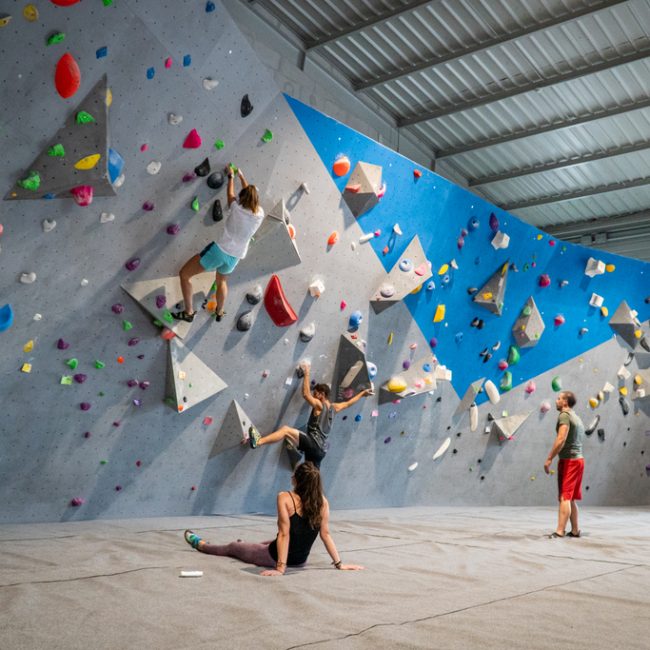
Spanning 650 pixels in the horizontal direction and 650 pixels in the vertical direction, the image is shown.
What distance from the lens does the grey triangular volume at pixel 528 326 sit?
8070 mm

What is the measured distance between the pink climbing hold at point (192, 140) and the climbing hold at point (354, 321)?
2176mm

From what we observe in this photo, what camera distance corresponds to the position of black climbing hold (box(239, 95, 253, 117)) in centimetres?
497

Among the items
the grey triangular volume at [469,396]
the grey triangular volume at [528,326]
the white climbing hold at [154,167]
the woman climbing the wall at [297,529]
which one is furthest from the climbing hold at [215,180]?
the grey triangular volume at [528,326]

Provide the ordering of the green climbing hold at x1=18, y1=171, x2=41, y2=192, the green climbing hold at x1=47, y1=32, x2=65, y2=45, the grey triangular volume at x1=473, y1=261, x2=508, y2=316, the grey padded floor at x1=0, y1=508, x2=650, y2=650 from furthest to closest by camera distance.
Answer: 1. the grey triangular volume at x1=473, y1=261, x2=508, y2=316
2. the green climbing hold at x1=18, y1=171, x2=41, y2=192
3. the green climbing hold at x1=47, y1=32, x2=65, y2=45
4. the grey padded floor at x1=0, y1=508, x2=650, y2=650

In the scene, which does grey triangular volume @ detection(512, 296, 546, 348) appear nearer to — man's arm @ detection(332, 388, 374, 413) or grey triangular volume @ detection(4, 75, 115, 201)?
man's arm @ detection(332, 388, 374, 413)

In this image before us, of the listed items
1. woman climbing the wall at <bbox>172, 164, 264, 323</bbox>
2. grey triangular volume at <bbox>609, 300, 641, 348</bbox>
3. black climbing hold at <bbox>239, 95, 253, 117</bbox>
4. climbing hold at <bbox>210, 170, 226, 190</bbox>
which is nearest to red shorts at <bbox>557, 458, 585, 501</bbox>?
woman climbing the wall at <bbox>172, 164, 264, 323</bbox>

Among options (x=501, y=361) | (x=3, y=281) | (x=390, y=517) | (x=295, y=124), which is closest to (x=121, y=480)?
(x=3, y=281)

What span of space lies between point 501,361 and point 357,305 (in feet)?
7.99

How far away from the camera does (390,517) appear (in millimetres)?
6102

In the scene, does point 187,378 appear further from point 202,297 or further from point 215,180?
point 215,180

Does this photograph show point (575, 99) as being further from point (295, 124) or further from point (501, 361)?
point (295, 124)

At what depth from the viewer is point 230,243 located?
4.75 m

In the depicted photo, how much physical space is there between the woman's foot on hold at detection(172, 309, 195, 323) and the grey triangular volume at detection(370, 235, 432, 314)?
201cm

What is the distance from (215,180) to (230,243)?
0.50 metres
